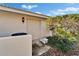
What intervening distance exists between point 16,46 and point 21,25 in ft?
2.03

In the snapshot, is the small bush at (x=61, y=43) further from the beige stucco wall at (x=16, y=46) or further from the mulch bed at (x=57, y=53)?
the beige stucco wall at (x=16, y=46)

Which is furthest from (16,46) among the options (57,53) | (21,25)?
(57,53)

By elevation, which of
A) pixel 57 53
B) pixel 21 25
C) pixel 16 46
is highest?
pixel 21 25

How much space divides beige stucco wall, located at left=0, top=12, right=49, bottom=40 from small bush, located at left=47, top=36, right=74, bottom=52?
0.31m

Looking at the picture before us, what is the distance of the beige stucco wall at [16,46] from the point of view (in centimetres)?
507

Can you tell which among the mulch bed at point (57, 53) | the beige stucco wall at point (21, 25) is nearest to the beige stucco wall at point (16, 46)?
the beige stucco wall at point (21, 25)

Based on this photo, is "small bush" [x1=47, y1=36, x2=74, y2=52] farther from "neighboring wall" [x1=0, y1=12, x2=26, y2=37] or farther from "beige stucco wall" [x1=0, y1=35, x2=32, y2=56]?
"neighboring wall" [x1=0, y1=12, x2=26, y2=37]

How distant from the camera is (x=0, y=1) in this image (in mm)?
5293

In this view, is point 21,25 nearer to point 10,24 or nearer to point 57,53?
point 10,24

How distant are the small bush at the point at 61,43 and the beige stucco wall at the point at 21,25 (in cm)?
31

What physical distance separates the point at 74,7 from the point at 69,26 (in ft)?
1.82

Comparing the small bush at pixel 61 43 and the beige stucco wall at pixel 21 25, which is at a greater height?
the beige stucco wall at pixel 21 25

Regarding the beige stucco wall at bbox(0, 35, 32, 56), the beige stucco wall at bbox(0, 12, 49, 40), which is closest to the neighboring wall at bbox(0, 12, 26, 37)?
the beige stucco wall at bbox(0, 12, 49, 40)

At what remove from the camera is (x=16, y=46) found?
5250 millimetres
